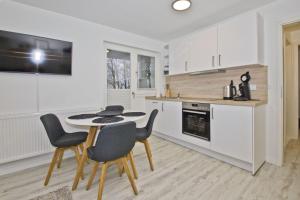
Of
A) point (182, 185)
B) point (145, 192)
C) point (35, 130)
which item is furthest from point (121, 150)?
point (35, 130)

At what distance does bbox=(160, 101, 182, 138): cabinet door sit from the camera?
311cm

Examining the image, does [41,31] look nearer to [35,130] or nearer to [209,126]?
[35,130]

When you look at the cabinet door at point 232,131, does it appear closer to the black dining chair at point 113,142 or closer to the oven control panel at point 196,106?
the oven control panel at point 196,106

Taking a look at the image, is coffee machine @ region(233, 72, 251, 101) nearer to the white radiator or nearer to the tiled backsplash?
the tiled backsplash

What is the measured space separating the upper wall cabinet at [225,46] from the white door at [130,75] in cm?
91

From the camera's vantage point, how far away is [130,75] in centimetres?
369

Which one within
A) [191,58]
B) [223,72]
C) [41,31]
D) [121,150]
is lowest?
[121,150]

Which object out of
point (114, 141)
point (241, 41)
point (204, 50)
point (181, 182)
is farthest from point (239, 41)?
point (114, 141)

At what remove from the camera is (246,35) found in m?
2.30

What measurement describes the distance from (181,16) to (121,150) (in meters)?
2.46

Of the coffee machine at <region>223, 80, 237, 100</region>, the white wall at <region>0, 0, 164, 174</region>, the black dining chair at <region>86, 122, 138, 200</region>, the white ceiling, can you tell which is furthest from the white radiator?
the coffee machine at <region>223, 80, 237, 100</region>

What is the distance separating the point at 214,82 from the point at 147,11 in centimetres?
185

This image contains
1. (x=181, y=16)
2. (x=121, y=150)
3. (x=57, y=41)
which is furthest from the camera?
(x=181, y=16)

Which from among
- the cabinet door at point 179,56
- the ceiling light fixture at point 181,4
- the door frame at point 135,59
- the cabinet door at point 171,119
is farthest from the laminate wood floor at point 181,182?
the ceiling light fixture at point 181,4
